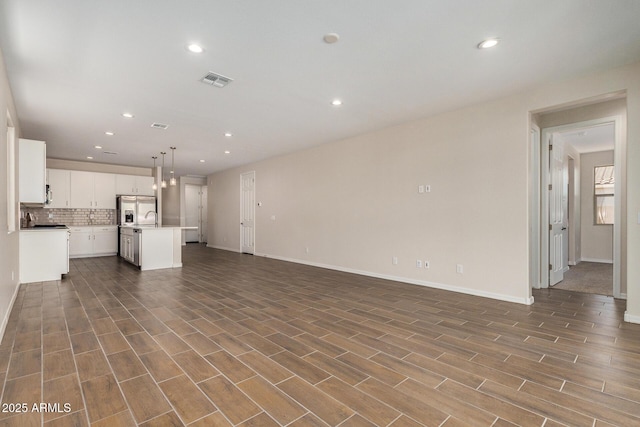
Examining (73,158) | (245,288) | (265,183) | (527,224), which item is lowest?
(245,288)

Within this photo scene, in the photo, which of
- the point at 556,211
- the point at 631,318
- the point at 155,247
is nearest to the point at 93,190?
the point at 155,247

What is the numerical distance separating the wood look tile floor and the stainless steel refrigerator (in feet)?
15.6

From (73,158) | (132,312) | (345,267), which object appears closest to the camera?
(132,312)

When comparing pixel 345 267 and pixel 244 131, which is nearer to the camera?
pixel 244 131

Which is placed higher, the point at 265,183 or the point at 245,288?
the point at 265,183

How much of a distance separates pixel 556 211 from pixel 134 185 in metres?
10.3

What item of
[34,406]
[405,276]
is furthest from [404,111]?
[34,406]

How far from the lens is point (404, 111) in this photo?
465cm

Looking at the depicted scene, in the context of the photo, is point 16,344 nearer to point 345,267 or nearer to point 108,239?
point 345,267

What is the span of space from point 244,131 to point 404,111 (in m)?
2.89

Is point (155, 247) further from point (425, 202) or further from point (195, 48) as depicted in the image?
point (425, 202)

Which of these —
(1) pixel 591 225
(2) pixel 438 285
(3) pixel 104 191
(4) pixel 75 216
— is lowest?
(2) pixel 438 285

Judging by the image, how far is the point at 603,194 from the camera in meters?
7.66

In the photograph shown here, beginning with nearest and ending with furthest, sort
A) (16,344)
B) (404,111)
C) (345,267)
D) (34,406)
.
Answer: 1. (34,406)
2. (16,344)
3. (404,111)
4. (345,267)
